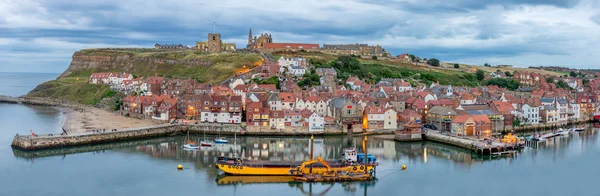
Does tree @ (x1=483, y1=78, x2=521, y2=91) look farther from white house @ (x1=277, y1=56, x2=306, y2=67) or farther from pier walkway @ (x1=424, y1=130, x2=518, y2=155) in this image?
pier walkway @ (x1=424, y1=130, x2=518, y2=155)

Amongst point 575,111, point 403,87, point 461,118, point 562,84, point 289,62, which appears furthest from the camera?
point 562,84

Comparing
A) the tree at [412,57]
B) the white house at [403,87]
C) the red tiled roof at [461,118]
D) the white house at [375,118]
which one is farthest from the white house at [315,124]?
the tree at [412,57]

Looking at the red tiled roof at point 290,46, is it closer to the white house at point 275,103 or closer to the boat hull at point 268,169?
the white house at point 275,103

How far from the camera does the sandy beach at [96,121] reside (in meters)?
53.8

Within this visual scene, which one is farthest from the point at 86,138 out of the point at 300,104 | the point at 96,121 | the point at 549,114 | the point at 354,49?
the point at 354,49

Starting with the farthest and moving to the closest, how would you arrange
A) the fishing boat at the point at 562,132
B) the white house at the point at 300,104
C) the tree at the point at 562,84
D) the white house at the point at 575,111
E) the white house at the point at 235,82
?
the tree at the point at 562,84 → the white house at the point at 235,82 → the white house at the point at 575,111 → the white house at the point at 300,104 → the fishing boat at the point at 562,132

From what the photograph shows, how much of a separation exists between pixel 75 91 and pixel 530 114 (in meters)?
71.1

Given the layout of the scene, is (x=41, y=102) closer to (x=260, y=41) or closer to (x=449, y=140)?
(x=260, y=41)

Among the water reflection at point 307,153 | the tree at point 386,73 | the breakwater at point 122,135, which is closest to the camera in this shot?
the water reflection at point 307,153

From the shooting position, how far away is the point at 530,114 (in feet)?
199

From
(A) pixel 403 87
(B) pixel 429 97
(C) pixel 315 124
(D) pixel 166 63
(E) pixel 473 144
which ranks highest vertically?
(D) pixel 166 63

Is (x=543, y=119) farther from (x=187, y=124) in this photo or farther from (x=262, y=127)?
(x=187, y=124)

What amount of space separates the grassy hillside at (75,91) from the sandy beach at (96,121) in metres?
13.8

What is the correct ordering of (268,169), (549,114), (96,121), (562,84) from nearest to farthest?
(268,169) → (96,121) → (549,114) → (562,84)
